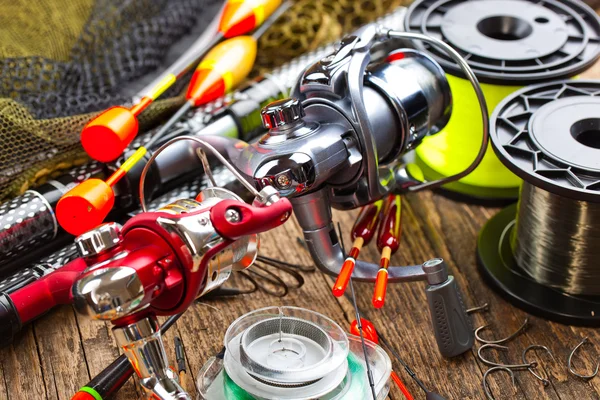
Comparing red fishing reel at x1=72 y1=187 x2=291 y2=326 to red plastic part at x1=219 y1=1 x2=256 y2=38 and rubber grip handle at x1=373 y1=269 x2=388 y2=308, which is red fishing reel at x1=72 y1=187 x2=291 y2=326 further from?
red plastic part at x1=219 y1=1 x2=256 y2=38

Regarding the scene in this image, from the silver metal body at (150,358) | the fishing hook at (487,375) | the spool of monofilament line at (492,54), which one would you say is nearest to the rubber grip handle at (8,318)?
the silver metal body at (150,358)

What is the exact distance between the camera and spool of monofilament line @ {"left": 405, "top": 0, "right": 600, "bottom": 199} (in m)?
1.30

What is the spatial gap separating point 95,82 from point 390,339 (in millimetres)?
763

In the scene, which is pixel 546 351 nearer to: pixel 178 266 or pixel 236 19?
pixel 178 266

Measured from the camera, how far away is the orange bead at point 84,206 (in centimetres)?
108

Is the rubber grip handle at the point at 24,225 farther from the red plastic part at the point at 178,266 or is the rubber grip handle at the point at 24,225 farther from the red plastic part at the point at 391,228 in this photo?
the red plastic part at the point at 391,228

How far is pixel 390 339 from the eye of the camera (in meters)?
1.13

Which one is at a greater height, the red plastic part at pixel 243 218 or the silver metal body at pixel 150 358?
the red plastic part at pixel 243 218

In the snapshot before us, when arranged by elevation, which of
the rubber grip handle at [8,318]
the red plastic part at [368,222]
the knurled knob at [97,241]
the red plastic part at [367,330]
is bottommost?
the red plastic part at [367,330]

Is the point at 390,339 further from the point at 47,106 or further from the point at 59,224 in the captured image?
the point at 47,106

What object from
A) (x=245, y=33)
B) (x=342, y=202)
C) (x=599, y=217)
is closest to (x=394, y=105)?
(x=342, y=202)

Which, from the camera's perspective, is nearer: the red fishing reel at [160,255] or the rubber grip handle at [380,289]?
the red fishing reel at [160,255]

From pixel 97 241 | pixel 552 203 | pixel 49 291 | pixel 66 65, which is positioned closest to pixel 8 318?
pixel 49 291

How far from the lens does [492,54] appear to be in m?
1.32
